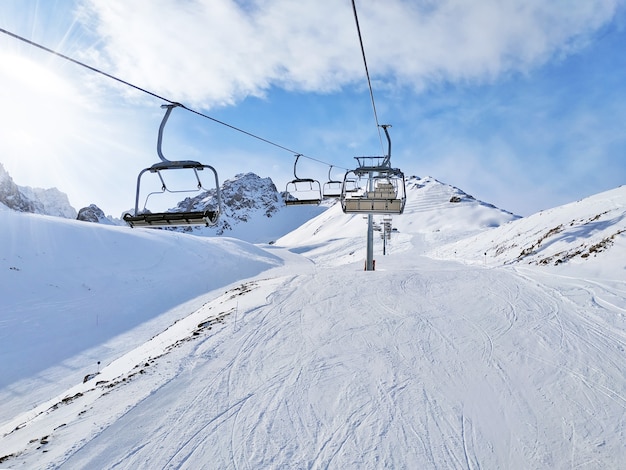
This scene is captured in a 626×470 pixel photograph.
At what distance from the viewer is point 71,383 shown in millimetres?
10609

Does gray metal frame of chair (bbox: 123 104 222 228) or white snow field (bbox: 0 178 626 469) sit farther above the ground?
gray metal frame of chair (bbox: 123 104 222 228)

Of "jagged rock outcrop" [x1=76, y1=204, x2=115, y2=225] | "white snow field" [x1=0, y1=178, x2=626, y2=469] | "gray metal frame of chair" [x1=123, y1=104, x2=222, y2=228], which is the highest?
"jagged rock outcrop" [x1=76, y1=204, x2=115, y2=225]

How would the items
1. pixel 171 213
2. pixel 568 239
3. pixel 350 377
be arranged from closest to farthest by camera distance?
1. pixel 350 377
2. pixel 171 213
3. pixel 568 239

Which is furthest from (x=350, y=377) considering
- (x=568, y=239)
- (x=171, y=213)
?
(x=568, y=239)

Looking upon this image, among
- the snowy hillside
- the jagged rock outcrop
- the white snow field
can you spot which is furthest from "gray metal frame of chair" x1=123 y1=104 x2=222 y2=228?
the jagged rock outcrop

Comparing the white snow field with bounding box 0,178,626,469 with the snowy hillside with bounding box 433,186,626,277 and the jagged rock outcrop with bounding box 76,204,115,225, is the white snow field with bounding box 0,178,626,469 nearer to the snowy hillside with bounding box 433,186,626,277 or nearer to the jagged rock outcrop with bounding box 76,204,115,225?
the snowy hillside with bounding box 433,186,626,277

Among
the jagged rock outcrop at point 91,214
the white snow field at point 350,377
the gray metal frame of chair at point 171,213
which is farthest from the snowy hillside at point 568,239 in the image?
the jagged rock outcrop at point 91,214

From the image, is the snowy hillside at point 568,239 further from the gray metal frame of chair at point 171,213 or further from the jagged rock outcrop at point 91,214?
the jagged rock outcrop at point 91,214

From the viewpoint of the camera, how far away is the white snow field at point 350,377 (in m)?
4.76

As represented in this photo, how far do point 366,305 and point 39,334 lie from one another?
524 inches

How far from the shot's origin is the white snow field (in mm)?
4762

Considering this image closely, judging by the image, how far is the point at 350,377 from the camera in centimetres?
645

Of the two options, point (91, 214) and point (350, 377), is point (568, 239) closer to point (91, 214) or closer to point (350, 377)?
point (350, 377)

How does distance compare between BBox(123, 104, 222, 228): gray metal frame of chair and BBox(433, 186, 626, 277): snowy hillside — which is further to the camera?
BBox(433, 186, 626, 277): snowy hillside
